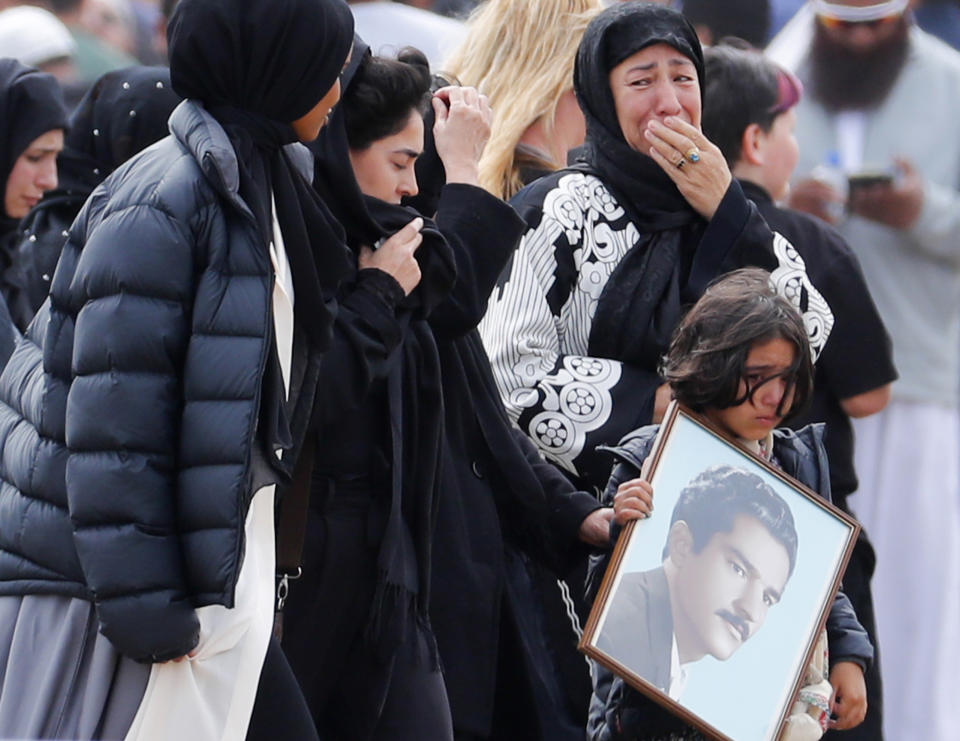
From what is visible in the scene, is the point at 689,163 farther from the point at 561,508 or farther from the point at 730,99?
the point at 730,99

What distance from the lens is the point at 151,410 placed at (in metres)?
3.19

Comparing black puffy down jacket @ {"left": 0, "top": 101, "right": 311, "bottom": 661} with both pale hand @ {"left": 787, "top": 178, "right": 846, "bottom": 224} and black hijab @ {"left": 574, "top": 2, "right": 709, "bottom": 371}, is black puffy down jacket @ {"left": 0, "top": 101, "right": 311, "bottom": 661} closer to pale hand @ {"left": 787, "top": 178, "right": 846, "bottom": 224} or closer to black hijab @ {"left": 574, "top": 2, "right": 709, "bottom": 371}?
black hijab @ {"left": 574, "top": 2, "right": 709, "bottom": 371}

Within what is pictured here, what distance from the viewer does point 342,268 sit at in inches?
143

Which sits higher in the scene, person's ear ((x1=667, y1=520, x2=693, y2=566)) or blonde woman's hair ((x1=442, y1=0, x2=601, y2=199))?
blonde woman's hair ((x1=442, y1=0, x2=601, y2=199))

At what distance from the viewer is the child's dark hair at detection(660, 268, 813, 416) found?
4.03 metres

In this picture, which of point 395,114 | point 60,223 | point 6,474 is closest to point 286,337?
point 6,474

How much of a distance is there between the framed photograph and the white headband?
12.5 feet

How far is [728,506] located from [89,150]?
2.11 m

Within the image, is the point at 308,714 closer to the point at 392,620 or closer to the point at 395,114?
the point at 392,620

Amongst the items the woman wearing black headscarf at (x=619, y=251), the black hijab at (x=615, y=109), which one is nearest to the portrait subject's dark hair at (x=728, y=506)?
the woman wearing black headscarf at (x=619, y=251)

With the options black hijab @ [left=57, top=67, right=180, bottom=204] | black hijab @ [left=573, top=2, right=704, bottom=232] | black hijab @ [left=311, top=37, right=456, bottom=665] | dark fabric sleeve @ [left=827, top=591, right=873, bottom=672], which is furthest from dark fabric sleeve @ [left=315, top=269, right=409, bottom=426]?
black hijab @ [left=57, top=67, right=180, bottom=204]

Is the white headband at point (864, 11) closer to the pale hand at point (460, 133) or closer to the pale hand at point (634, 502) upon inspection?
the pale hand at point (460, 133)

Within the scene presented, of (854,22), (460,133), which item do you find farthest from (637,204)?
(854,22)

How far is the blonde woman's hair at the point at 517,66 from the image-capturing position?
199 inches
